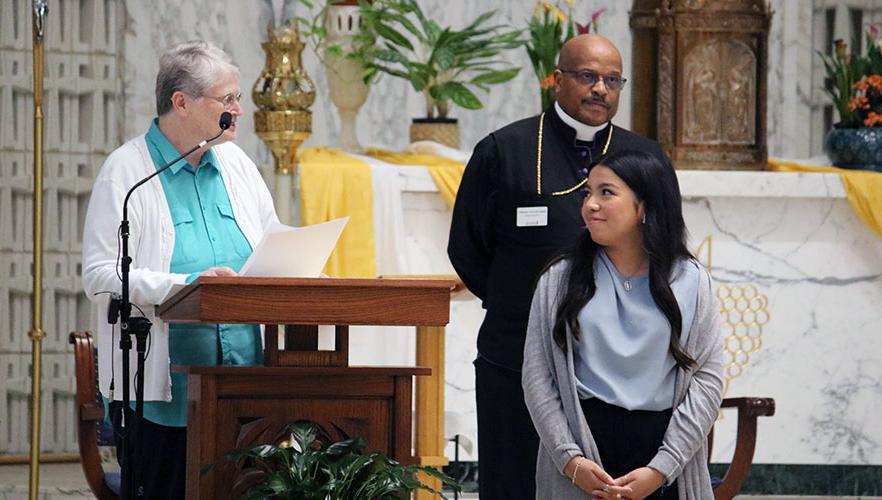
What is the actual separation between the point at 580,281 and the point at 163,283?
106 centimetres

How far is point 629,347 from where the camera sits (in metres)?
3.54

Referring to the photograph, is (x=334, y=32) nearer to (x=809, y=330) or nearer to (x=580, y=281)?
(x=809, y=330)

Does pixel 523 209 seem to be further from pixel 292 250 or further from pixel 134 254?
pixel 134 254

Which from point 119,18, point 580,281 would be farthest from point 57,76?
point 580,281

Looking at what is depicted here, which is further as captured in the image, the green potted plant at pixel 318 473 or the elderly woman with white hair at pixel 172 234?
the elderly woman with white hair at pixel 172 234

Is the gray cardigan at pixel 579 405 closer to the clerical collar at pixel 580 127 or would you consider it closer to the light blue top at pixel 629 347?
the light blue top at pixel 629 347

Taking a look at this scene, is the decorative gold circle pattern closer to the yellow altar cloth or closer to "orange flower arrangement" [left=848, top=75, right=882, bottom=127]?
"orange flower arrangement" [left=848, top=75, right=882, bottom=127]

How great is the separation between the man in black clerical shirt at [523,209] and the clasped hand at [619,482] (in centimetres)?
87

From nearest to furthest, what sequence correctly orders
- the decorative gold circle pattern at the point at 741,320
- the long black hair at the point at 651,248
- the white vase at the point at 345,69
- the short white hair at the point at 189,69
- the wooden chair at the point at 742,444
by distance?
1. the long black hair at the point at 651,248
2. the short white hair at the point at 189,69
3. the wooden chair at the point at 742,444
4. the decorative gold circle pattern at the point at 741,320
5. the white vase at the point at 345,69

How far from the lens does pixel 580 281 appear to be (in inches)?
143

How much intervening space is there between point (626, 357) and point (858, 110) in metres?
3.94

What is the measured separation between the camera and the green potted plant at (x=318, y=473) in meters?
3.49

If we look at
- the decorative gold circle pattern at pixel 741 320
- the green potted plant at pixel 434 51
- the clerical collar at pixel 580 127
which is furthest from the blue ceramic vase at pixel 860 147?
the clerical collar at pixel 580 127

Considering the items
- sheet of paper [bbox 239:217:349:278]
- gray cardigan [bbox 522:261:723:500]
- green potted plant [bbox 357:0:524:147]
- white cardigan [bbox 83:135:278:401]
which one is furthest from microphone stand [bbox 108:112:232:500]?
green potted plant [bbox 357:0:524:147]
